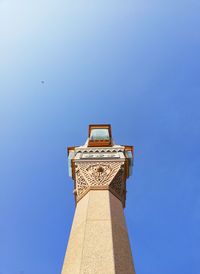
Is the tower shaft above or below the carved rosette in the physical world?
below

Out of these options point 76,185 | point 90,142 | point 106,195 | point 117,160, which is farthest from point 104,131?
point 106,195

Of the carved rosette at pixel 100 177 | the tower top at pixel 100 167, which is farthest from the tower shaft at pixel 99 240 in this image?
the tower top at pixel 100 167

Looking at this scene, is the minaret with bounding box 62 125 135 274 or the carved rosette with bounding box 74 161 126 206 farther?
the carved rosette with bounding box 74 161 126 206

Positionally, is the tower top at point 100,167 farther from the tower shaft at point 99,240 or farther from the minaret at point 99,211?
the tower shaft at point 99,240

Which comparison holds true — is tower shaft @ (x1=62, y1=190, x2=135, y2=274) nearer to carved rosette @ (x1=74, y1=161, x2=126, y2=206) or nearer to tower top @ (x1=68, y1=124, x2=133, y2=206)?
carved rosette @ (x1=74, y1=161, x2=126, y2=206)

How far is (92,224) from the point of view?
5.12 metres

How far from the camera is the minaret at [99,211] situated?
170 inches

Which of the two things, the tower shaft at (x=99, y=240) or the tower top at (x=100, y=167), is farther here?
the tower top at (x=100, y=167)

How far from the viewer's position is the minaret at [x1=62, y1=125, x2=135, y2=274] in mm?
4309

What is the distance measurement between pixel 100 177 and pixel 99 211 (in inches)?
49.7

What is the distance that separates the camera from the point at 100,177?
264 inches

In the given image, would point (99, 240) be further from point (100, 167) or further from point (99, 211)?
point (100, 167)

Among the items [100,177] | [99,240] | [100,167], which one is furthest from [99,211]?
[100,167]

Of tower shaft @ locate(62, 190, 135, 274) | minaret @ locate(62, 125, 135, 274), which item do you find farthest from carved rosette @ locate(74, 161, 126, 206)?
tower shaft @ locate(62, 190, 135, 274)
